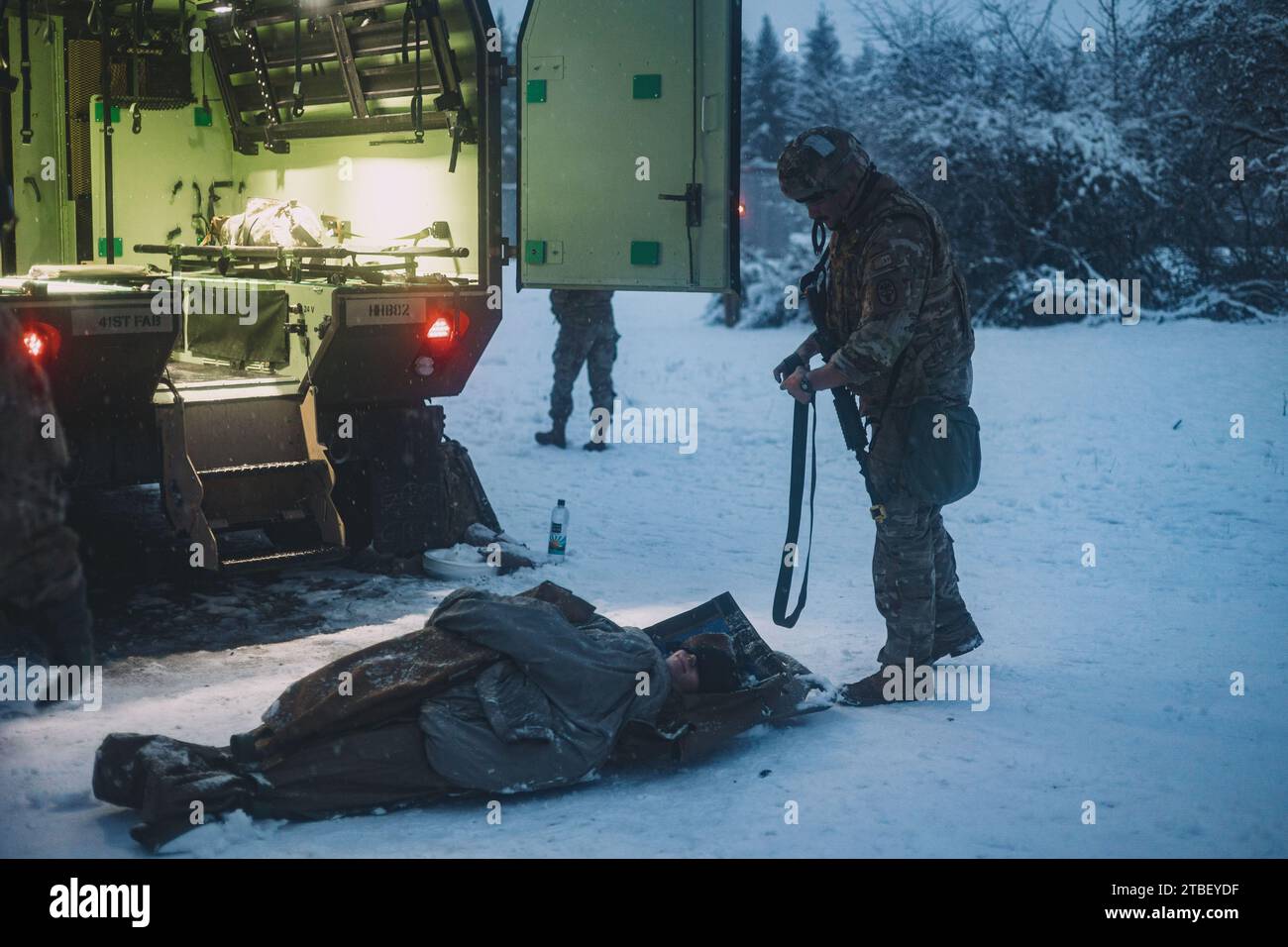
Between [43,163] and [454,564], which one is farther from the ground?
[43,163]

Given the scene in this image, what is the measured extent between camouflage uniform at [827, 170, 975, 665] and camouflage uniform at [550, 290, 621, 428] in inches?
222

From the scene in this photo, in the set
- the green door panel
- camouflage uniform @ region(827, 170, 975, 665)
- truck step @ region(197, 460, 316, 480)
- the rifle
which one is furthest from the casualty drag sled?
the green door panel

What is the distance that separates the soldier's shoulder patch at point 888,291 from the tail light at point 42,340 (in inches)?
118

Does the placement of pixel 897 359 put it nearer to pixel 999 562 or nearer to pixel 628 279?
pixel 628 279

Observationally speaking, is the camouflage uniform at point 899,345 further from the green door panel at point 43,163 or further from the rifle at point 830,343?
the green door panel at point 43,163

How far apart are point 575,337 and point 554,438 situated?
757 mm

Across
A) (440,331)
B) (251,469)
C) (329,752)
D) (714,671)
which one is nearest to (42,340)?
(251,469)

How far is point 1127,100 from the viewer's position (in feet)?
60.8

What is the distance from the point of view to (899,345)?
4.90 metres

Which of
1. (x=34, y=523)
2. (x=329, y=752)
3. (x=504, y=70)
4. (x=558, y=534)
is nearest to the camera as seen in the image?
(x=34, y=523)

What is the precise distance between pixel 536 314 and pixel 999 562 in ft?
60.8

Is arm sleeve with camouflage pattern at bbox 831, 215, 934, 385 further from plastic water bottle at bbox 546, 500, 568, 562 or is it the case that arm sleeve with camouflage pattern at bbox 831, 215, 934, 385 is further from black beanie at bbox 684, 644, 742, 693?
plastic water bottle at bbox 546, 500, 568, 562

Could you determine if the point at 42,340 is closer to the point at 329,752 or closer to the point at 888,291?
the point at 329,752

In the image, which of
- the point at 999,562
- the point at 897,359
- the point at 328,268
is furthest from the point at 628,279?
the point at 999,562
